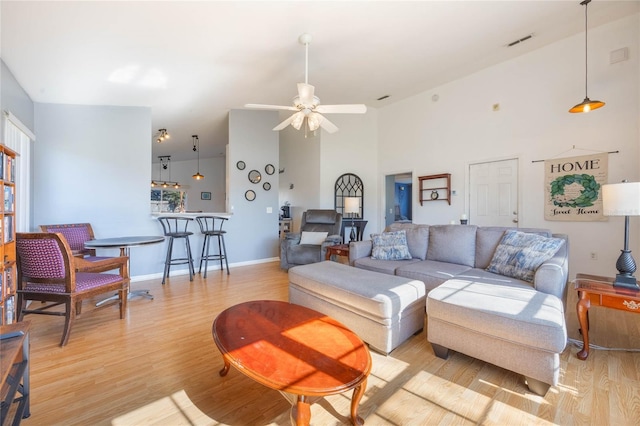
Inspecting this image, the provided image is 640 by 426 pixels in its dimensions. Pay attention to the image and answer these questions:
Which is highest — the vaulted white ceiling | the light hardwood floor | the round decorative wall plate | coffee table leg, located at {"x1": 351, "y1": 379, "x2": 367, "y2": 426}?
the vaulted white ceiling

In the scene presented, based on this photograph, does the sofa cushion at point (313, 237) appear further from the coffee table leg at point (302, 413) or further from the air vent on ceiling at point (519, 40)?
the air vent on ceiling at point (519, 40)

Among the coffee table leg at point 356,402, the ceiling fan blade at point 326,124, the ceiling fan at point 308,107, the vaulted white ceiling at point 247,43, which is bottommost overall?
the coffee table leg at point 356,402

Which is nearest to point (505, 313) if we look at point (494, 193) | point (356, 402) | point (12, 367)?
point (356, 402)

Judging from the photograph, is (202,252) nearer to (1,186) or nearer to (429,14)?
(1,186)

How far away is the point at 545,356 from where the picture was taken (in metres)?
1.51

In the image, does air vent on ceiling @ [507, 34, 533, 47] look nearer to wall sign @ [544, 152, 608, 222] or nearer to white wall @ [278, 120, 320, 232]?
wall sign @ [544, 152, 608, 222]

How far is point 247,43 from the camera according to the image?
311 cm

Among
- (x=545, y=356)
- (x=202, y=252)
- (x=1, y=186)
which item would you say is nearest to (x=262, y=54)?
(x=1, y=186)

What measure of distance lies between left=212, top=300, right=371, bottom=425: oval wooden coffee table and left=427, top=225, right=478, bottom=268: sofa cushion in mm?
1984

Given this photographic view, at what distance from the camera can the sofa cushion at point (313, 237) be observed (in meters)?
4.72

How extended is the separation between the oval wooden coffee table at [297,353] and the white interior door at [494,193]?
434 centimetres

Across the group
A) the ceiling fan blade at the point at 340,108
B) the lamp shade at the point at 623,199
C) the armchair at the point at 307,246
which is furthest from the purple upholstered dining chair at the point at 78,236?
the lamp shade at the point at 623,199

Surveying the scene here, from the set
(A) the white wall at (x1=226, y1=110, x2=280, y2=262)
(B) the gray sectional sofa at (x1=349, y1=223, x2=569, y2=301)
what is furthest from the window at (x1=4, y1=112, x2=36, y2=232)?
(B) the gray sectional sofa at (x1=349, y1=223, x2=569, y2=301)

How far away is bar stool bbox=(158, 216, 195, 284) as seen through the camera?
4.03 meters
